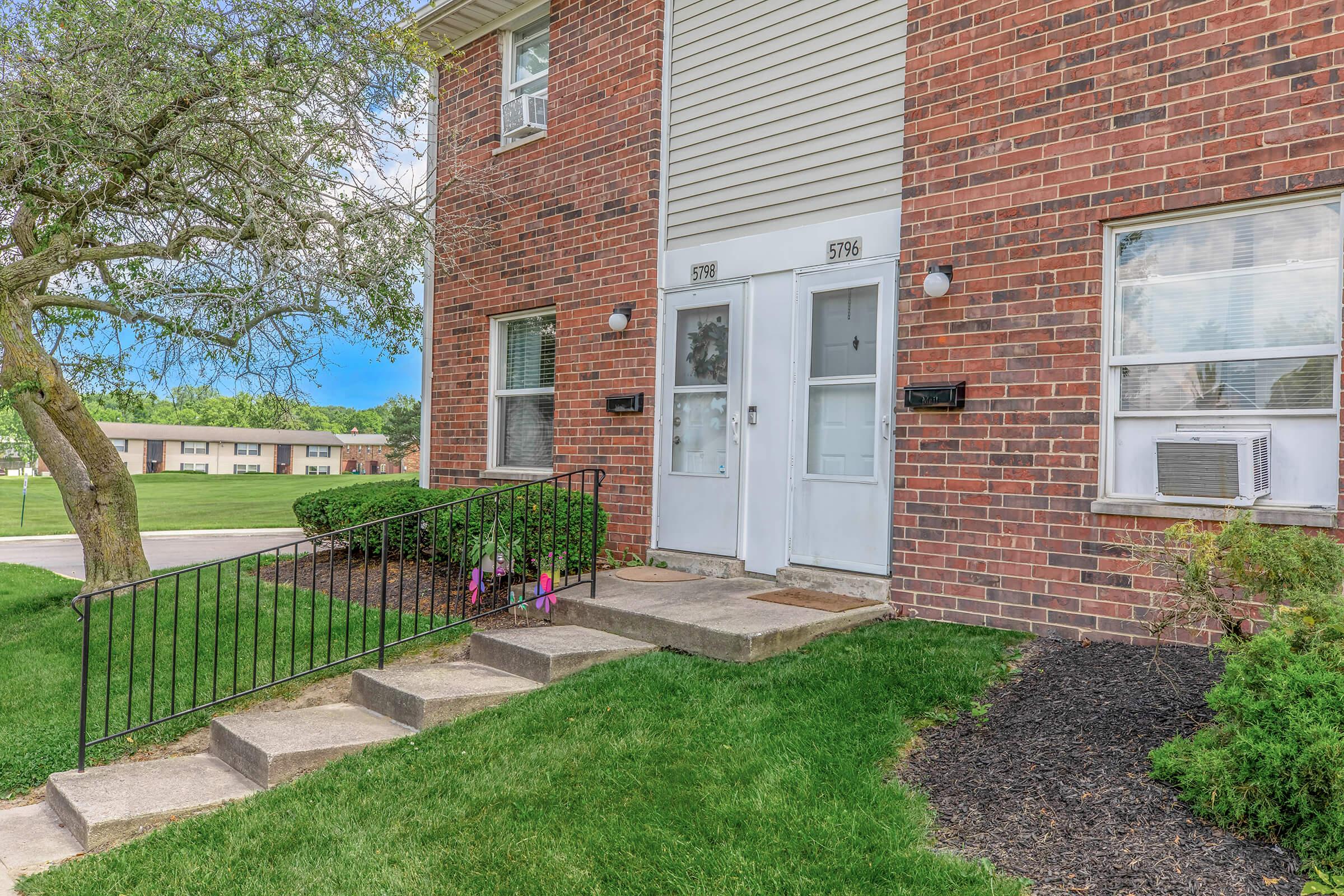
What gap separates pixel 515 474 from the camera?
8.25 meters

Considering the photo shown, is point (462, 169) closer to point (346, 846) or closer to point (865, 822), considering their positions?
point (346, 846)

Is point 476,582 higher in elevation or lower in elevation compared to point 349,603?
higher

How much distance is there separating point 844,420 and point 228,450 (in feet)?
206

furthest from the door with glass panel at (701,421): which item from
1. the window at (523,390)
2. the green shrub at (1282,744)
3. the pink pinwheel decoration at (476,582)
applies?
the green shrub at (1282,744)

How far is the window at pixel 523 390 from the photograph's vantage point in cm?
822

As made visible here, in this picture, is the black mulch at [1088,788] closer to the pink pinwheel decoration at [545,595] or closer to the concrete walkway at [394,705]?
the concrete walkway at [394,705]

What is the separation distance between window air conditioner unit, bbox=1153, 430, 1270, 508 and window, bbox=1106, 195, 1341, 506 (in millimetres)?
111

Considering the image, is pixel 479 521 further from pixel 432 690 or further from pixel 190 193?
pixel 190 193

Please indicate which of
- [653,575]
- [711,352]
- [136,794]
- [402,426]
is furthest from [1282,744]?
[402,426]

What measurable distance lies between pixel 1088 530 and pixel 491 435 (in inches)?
218

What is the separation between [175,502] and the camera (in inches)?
1138

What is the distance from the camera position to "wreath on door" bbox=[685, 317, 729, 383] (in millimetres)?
6820

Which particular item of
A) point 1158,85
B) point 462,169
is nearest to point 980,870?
point 1158,85

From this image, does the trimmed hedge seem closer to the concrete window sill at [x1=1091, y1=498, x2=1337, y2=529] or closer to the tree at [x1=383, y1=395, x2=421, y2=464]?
the concrete window sill at [x1=1091, y1=498, x2=1337, y2=529]
